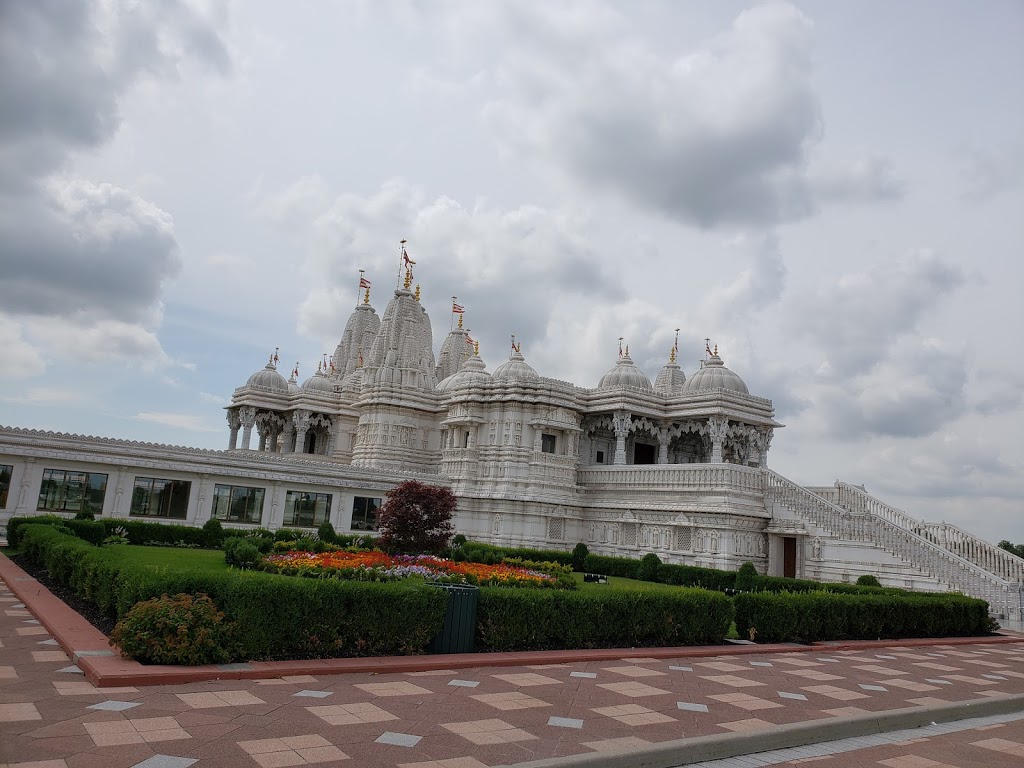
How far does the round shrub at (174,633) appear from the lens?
975 cm

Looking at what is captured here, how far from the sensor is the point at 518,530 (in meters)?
40.8

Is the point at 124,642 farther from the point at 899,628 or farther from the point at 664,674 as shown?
the point at 899,628

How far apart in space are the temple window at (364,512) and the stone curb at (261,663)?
23032mm

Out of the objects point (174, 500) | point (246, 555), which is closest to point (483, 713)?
point (246, 555)

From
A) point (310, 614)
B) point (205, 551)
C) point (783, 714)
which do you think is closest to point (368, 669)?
point (310, 614)

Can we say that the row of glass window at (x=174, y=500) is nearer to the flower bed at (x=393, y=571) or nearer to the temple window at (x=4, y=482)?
the temple window at (x=4, y=482)

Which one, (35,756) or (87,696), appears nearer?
(35,756)

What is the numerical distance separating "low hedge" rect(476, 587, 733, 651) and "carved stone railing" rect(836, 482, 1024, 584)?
16106 mm

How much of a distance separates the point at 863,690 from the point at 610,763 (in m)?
6.45

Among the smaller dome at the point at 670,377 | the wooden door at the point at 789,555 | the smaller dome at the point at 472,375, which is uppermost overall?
the smaller dome at the point at 670,377

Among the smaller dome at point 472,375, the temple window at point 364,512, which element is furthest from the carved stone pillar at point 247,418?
→ the temple window at point 364,512

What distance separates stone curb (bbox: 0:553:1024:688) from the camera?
9.25m

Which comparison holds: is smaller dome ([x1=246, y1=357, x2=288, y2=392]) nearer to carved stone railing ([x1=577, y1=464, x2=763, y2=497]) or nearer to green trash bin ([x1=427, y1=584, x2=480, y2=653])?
carved stone railing ([x1=577, y1=464, x2=763, y2=497])

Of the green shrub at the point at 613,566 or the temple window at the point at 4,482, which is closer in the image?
the temple window at the point at 4,482
